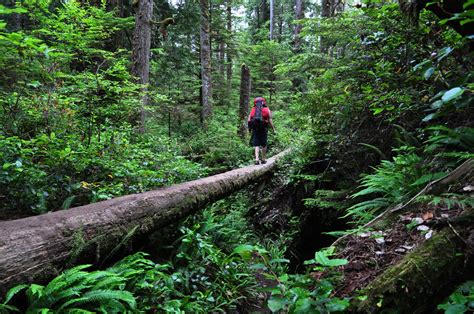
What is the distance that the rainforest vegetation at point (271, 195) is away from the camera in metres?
2.47

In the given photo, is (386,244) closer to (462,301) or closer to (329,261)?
(329,261)

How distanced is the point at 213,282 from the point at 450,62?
522 centimetres

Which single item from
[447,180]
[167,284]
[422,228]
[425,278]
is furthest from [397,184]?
[167,284]

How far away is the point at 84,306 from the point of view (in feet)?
9.52

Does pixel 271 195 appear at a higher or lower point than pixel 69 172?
lower

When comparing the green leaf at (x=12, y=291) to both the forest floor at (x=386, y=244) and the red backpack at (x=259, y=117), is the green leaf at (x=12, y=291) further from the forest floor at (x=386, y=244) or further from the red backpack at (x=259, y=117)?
the red backpack at (x=259, y=117)

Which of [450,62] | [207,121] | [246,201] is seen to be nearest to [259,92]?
[207,121]

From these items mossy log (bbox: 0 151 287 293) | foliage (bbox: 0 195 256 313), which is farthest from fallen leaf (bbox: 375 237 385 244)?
mossy log (bbox: 0 151 287 293)

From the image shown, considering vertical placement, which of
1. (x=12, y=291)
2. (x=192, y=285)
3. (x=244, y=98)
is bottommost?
(x=192, y=285)

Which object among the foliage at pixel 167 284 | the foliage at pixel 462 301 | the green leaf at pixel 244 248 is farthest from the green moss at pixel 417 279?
the foliage at pixel 167 284

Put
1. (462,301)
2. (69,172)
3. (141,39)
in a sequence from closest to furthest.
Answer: (462,301), (69,172), (141,39)

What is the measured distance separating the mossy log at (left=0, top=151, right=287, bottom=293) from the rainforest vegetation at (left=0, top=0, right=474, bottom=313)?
2 centimetres

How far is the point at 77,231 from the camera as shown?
336cm

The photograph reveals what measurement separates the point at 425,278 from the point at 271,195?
260 inches
